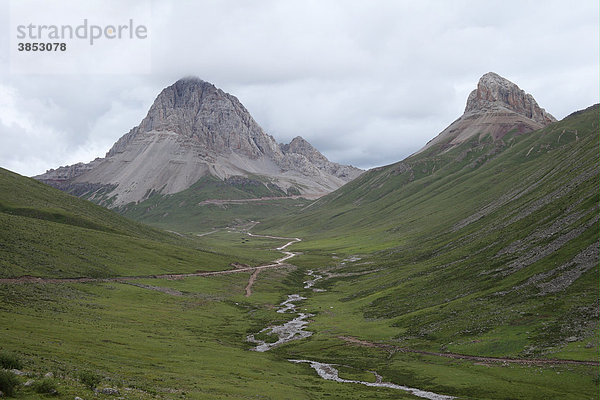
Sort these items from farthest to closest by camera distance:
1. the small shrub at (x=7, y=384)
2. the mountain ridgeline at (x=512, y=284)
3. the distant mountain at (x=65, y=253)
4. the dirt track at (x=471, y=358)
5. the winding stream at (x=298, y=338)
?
the distant mountain at (x=65, y=253) → the mountain ridgeline at (x=512, y=284) → the winding stream at (x=298, y=338) → the dirt track at (x=471, y=358) → the small shrub at (x=7, y=384)

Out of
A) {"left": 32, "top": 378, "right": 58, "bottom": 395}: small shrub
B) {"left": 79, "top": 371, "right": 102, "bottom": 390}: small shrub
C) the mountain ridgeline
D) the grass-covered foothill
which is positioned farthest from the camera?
the mountain ridgeline

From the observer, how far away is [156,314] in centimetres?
11731

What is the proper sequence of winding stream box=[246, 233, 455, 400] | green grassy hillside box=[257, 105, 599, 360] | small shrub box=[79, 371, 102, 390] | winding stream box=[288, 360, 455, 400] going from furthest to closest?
green grassy hillside box=[257, 105, 599, 360] < winding stream box=[246, 233, 455, 400] < winding stream box=[288, 360, 455, 400] < small shrub box=[79, 371, 102, 390]

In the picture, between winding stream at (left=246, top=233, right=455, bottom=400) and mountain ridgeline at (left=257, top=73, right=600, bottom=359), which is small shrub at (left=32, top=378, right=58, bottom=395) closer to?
winding stream at (left=246, top=233, right=455, bottom=400)

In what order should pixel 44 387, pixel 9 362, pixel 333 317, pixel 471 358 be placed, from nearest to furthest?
1. pixel 44 387
2. pixel 9 362
3. pixel 471 358
4. pixel 333 317

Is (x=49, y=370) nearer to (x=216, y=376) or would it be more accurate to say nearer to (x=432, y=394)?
(x=216, y=376)

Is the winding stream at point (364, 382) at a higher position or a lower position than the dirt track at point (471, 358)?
lower

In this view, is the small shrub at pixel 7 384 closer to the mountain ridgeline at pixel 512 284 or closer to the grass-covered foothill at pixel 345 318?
the grass-covered foothill at pixel 345 318

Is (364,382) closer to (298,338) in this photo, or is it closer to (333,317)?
(298,338)

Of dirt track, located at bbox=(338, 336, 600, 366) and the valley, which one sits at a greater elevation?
the valley

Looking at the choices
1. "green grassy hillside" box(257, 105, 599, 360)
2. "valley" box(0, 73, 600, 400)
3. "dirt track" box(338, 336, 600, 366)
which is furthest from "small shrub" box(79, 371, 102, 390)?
"green grassy hillside" box(257, 105, 599, 360)

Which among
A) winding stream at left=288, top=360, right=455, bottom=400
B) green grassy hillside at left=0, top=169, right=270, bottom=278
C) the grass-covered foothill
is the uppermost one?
green grassy hillside at left=0, top=169, right=270, bottom=278

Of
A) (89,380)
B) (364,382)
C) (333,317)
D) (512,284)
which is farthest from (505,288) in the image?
(89,380)

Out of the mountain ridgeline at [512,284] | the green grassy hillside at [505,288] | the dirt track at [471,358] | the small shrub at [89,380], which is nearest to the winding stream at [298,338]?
the green grassy hillside at [505,288]
